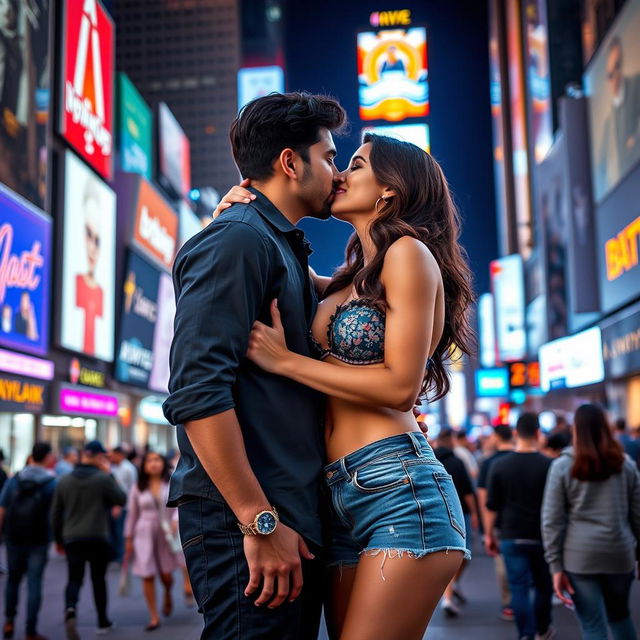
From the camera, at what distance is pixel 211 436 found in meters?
2.38

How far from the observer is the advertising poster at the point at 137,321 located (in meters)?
32.2

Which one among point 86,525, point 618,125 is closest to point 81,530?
point 86,525

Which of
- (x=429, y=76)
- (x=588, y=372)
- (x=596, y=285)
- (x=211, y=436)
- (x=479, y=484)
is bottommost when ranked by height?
(x=479, y=484)

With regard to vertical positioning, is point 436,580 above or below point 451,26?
below

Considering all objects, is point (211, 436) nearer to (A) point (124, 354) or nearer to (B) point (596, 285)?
(B) point (596, 285)

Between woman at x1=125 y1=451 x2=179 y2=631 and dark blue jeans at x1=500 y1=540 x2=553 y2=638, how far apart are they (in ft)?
13.1

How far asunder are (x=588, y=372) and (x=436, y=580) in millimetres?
21529

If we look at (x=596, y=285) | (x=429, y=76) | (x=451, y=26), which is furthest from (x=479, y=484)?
(x=451, y=26)

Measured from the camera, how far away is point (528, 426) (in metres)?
8.32

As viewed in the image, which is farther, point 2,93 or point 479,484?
point 2,93

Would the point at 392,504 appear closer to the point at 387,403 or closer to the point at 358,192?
the point at 387,403

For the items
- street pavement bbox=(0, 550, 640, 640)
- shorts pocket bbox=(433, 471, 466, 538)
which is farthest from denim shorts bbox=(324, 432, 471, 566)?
street pavement bbox=(0, 550, 640, 640)

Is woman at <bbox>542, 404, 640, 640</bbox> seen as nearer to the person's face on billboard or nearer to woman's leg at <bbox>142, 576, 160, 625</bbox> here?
woman's leg at <bbox>142, 576, 160, 625</bbox>

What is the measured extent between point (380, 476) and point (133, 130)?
1496 inches
